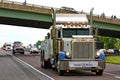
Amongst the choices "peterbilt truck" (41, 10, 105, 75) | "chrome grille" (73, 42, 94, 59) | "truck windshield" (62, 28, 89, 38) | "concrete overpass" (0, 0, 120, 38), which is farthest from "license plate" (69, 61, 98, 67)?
"concrete overpass" (0, 0, 120, 38)

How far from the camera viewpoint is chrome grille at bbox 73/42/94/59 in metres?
A: 24.5

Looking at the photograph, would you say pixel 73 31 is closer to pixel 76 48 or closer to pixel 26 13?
pixel 76 48

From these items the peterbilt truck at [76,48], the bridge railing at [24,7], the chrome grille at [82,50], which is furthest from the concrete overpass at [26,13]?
the chrome grille at [82,50]

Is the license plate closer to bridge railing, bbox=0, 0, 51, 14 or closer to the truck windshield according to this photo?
the truck windshield

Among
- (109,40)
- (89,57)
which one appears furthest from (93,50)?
(109,40)

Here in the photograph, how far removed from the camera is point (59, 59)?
80.7ft

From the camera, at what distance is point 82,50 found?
24.5 m

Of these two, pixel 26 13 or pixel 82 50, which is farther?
pixel 26 13

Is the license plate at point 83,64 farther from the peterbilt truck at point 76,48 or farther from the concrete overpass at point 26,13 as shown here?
the concrete overpass at point 26,13

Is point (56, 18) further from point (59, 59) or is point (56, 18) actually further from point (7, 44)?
point (7, 44)

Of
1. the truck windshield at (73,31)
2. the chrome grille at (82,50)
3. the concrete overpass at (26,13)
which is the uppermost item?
the concrete overpass at (26,13)

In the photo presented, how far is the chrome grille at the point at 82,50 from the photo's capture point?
24516 millimetres

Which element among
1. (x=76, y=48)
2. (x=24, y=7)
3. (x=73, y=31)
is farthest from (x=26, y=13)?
(x=76, y=48)

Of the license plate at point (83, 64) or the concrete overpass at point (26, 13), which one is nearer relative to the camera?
the license plate at point (83, 64)
